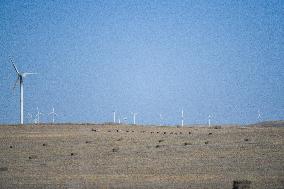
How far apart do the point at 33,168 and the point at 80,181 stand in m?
7.84

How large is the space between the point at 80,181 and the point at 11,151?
72.6ft

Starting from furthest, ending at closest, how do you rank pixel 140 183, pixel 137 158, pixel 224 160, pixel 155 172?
pixel 137 158, pixel 224 160, pixel 155 172, pixel 140 183

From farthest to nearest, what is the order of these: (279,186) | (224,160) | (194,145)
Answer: (194,145) → (224,160) → (279,186)

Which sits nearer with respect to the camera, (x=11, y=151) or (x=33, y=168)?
(x=33, y=168)

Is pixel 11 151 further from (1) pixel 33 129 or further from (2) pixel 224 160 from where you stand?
(1) pixel 33 129

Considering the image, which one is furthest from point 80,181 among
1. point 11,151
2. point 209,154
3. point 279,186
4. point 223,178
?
point 11,151

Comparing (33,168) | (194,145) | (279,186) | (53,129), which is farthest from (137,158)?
(53,129)

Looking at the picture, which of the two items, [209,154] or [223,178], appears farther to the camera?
[209,154]

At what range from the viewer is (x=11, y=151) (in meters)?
45.5

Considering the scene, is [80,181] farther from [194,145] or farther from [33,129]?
[33,129]

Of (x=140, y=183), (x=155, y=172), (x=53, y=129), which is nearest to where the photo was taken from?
(x=140, y=183)

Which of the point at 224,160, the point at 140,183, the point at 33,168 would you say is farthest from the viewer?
the point at 224,160

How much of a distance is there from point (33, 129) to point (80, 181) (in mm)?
60982

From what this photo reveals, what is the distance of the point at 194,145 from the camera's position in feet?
157
